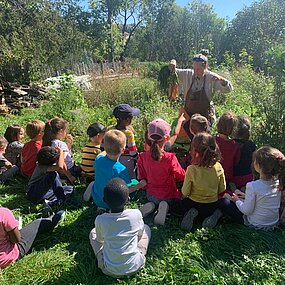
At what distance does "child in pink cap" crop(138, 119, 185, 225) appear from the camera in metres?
3.52

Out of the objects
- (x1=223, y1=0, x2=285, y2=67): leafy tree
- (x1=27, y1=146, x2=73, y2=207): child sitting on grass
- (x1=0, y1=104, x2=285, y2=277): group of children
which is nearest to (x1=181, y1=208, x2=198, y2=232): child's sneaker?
(x1=0, y1=104, x2=285, y2=277): group of children

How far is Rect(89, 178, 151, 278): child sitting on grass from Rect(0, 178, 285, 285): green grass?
0.11 metres

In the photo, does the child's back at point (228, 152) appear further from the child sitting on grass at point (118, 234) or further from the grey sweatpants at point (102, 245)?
the child sitting on grass at point (118, 234)

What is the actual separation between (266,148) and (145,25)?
46903mm

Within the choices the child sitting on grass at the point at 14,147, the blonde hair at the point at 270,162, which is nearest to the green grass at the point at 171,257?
the blonde hair at the point at 270,162

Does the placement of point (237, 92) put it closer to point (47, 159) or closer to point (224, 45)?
point (47, 159)

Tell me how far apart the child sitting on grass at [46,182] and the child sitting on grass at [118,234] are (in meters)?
1.36

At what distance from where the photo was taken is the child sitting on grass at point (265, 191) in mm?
3088

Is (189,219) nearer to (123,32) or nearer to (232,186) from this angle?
(232,186)

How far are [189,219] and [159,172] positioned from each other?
23.5 inches

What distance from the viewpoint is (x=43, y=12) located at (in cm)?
2162

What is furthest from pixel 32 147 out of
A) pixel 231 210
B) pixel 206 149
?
pixel 231 210

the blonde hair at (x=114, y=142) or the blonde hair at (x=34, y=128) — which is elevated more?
the blonde hair at (x=114, y=142)

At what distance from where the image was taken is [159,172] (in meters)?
3.60
